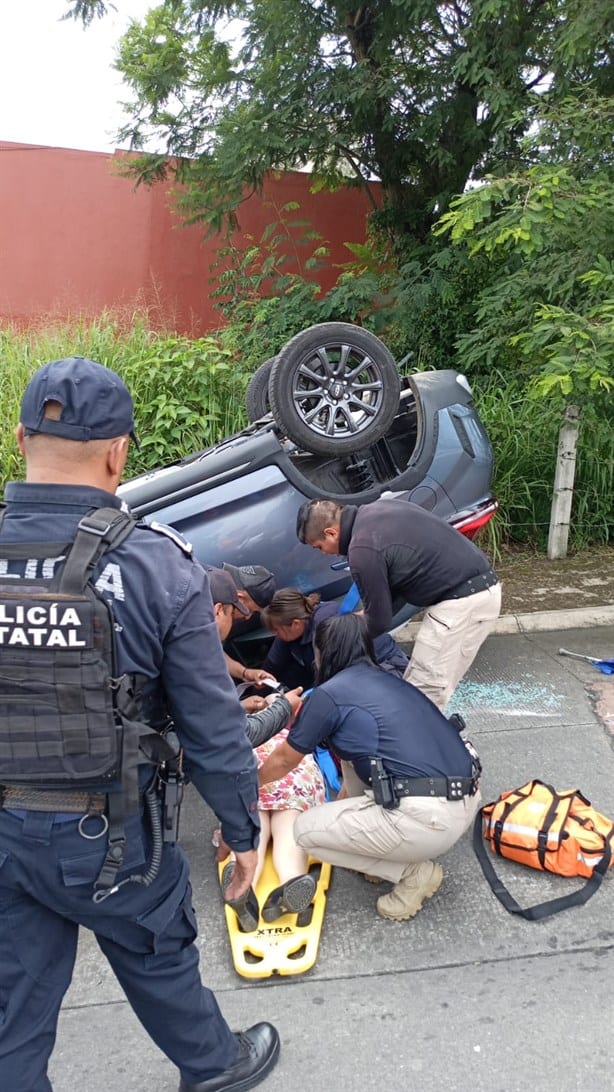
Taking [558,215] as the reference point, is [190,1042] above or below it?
below

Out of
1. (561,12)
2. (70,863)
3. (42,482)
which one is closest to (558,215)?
(561,12)

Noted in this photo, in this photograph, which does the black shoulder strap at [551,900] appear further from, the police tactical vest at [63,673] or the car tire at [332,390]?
the car tire at [332,390]

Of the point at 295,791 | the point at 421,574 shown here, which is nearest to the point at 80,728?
the point at 295,791

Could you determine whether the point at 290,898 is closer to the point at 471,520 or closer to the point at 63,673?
the point at 63,673

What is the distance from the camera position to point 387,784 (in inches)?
105

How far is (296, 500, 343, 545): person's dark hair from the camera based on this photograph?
11.8ft

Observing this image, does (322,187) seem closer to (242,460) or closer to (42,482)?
(242,460)

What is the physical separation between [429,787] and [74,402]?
5.69 ft

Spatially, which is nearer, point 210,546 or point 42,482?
point 42,482

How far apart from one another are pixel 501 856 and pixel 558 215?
13.2 ft

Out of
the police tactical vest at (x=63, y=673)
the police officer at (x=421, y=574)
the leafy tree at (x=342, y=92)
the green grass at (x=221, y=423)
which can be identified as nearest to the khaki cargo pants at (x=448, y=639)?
the police officer at (x=421, y=574)

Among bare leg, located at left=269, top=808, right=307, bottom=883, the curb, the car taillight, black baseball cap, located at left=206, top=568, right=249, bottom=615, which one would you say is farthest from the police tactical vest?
the curb

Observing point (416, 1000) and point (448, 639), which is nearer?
point (416, 1000)

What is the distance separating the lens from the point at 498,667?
186 inches
